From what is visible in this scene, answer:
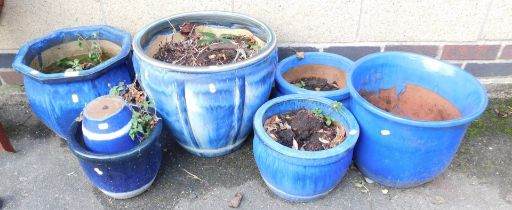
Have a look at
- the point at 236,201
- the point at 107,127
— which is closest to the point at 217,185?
the point at 236,201

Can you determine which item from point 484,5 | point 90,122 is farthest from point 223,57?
point 484,5

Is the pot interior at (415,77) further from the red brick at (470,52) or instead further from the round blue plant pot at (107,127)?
the round blue plant pot at (107,127)

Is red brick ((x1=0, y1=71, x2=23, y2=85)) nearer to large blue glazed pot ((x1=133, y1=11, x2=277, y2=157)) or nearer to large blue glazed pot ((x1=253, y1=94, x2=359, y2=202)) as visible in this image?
large blue glazed pot ((x1=133, y1=11, x2=277, y2=157))

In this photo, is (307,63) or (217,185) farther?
(307,63)

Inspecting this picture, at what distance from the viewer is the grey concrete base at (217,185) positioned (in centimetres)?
231

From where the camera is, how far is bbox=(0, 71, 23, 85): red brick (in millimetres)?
2962

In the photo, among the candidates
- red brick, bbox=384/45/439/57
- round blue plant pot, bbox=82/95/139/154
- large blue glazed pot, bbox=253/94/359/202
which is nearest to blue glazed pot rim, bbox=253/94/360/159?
large blue glazed pot, bbox=253/94/359/202

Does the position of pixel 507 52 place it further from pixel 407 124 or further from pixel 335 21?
pixel 407 124

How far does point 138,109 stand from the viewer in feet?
7.47

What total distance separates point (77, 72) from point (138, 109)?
15.1 inches

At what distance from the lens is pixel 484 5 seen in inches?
110

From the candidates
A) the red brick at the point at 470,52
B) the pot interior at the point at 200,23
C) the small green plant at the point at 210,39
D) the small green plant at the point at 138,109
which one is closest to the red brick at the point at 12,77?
the small green plant at the point at 138,109

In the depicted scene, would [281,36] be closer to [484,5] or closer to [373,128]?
[373,128]

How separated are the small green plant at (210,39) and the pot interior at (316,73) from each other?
1.64ft
